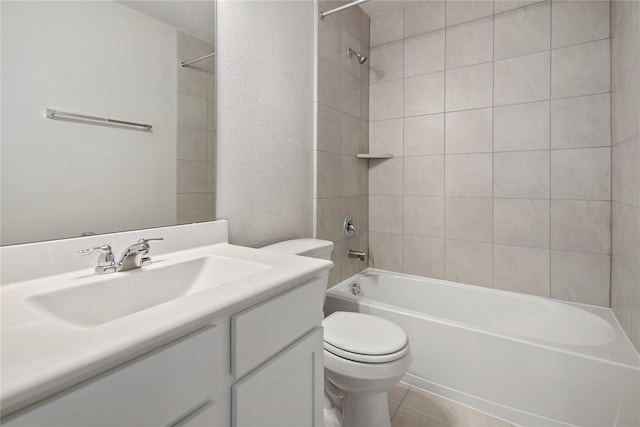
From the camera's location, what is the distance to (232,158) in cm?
139

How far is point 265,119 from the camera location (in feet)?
5.10

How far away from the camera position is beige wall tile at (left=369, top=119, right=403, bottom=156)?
2.37 m

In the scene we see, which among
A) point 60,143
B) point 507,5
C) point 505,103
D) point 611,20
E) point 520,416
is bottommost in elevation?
point 520,416

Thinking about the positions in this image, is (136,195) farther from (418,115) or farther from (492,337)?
(418,115)

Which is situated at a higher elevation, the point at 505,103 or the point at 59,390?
the point at 505,103

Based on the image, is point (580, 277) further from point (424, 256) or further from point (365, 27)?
point (365, 27)

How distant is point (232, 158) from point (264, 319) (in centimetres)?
87

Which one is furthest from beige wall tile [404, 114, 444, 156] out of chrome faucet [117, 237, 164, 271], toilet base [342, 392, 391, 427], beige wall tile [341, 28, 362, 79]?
chrome faucet [117, 237, 164, 271]

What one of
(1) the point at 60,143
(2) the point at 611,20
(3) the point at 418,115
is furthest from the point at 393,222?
(1) the point at 60,143

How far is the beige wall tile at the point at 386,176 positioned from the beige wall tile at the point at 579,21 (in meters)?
1.17

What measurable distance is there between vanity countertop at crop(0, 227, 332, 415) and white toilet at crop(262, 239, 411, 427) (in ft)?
1.98

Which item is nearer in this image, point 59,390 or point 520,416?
point 59,390

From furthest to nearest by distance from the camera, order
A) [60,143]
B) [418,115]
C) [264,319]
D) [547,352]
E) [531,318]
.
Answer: [418,115] → [531,318] → [547,352] → [60,143] → [264,319]

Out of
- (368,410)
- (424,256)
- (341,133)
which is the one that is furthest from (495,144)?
(368,410)
